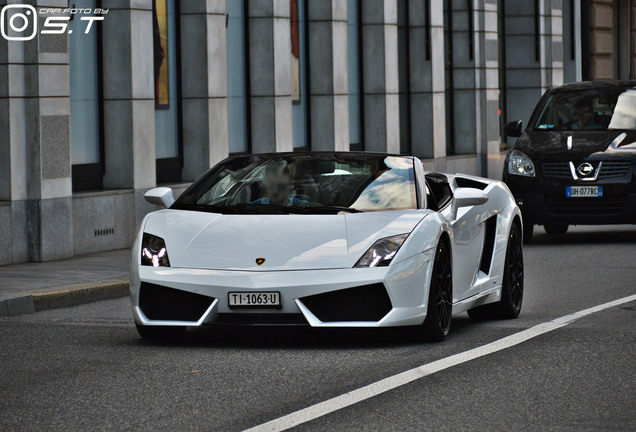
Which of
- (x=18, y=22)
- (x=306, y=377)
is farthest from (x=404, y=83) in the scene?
(x=306, y=377)

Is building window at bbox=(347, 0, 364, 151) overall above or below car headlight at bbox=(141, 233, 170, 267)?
above

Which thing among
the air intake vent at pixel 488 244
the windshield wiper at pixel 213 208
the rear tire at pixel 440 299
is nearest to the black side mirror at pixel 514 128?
the air intake vent at pixel 488 244

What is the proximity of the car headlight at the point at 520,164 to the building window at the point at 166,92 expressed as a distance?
193 inches

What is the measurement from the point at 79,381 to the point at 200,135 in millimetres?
11790

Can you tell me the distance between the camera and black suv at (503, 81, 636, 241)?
53.2ft

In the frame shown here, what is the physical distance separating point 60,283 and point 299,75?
1133 centimetres

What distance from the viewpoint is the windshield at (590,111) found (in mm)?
17141

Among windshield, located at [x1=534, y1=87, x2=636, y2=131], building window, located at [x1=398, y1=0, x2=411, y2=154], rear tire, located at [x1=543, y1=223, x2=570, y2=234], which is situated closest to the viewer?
windshield, located at [x1=534, y1=87, x2=636, y2=131]

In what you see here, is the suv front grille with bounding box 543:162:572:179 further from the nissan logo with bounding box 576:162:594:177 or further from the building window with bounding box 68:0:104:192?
the building window with bounding box 68:0:104:192

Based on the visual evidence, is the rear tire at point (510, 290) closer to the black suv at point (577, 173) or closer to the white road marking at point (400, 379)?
the white road marking at point (400, 379)

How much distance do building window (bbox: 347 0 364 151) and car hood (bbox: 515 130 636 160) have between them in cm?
824

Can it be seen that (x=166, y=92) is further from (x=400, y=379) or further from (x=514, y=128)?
(x=400, y=379)

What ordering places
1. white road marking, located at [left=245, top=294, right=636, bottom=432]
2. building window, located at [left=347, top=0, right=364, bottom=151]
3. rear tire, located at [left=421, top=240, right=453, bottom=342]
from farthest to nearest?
building window, located at [left=347, top=0, right=364, bottom=151]
rear tire, located at [left=421, top=240, right=453, bottom=342]
white road marking, located at [left=245, top=294, right=636, bottom=432]

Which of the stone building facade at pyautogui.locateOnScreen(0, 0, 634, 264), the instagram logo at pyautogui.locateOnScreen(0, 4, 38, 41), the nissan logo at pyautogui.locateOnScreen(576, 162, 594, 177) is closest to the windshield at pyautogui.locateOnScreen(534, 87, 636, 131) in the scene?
the nissan logo at pyautogui.locateOnScreen(576, 162, 594, 177)
